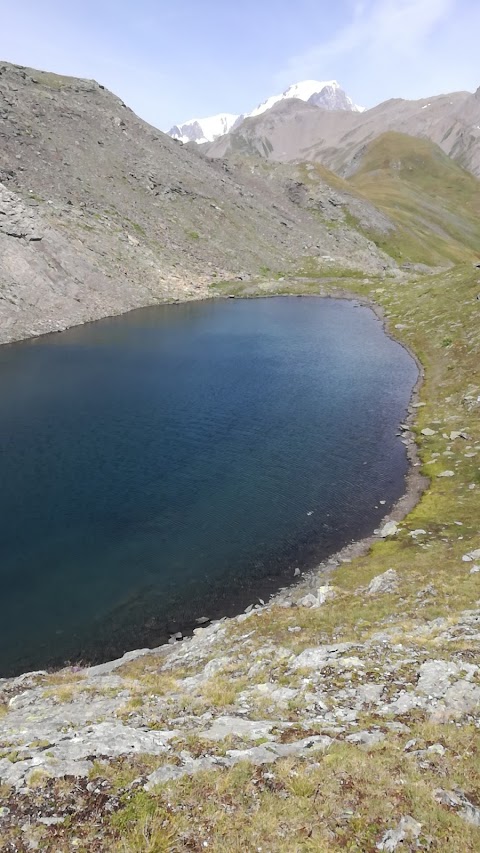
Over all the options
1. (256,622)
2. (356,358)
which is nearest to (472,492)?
(256,622)

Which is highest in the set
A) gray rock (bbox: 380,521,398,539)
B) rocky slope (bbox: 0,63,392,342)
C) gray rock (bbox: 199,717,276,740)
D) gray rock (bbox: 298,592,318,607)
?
rocky slope (bbox: 0,63,392,342)

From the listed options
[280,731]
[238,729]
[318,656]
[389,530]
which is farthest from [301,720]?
[389,530]

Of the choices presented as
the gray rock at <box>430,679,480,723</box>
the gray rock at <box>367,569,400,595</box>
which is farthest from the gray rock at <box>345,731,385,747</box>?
the gray rock at <box>367,569,400,595</box>

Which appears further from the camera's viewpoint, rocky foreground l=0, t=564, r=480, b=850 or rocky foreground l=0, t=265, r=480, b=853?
rocky foreground l=0, t=564, r=480, b=850

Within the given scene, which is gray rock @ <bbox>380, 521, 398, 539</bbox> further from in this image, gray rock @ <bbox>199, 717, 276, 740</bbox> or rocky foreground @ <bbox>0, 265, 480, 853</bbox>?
gray rock @ <bbox>199, 717, 276, 740</bbox>

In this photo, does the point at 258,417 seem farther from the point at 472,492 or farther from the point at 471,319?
the point at 471,319

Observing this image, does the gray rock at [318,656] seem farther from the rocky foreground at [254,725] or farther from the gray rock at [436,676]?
the gray rock at [436,676]

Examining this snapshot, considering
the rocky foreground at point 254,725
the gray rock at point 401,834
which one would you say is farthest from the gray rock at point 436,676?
the gray rock at point 401,834
